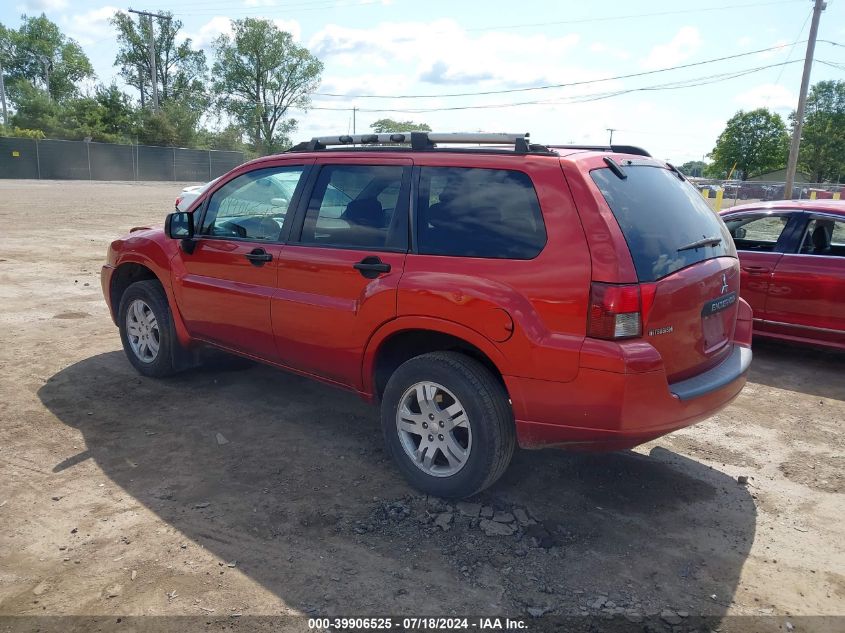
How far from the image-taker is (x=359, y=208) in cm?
404

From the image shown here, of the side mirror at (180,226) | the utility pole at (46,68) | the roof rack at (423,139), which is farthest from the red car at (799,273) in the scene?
the utility pole at (46,68)

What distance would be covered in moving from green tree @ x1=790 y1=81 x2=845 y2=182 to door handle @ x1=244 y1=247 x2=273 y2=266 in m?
83.0

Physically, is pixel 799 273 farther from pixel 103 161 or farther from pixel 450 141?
pixel 103 161

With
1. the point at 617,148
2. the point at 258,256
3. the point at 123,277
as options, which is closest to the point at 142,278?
the point at 123,277

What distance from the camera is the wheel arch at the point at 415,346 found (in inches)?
134

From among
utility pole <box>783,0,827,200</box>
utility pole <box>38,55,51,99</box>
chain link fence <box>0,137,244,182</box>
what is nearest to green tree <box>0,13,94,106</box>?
utility pole <box>38,55,51,99</box>

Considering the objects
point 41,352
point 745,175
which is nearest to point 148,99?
point 745,175

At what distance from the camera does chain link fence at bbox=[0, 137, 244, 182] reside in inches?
1640

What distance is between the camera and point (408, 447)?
3789 millimetres

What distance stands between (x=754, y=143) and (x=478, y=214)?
96643 mm

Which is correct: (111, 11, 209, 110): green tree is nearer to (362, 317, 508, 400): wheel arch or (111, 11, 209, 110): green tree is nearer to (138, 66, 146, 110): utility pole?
(138, 66, 146, 110): utility pole

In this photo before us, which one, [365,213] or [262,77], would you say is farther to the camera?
[262,77]

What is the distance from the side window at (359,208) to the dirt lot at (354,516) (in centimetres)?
137

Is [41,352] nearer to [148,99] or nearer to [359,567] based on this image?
[359,567]
